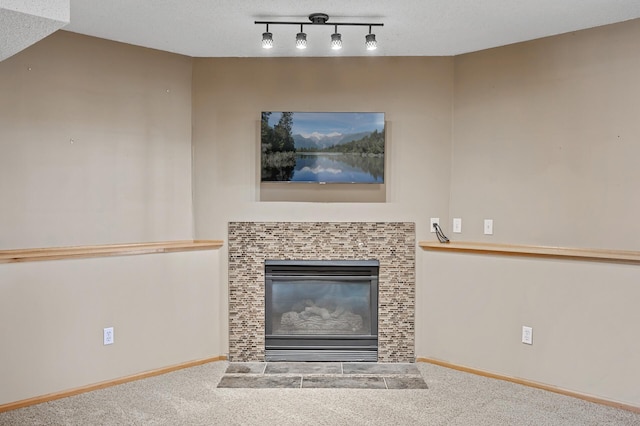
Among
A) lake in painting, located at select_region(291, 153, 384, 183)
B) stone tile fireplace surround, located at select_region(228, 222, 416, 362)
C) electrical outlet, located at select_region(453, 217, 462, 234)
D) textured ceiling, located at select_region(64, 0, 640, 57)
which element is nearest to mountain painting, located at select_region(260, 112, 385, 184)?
lake in painting, located at select_region(291, 153, 384, 183)

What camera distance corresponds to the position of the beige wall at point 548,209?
3252mm

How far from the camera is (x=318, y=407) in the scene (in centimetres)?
321

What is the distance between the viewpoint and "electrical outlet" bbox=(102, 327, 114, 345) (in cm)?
357

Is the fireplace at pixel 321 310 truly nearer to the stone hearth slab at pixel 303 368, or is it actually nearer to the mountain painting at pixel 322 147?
the stone hearth slab at pixel 303 368

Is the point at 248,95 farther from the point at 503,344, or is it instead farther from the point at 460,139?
the point at 503,344

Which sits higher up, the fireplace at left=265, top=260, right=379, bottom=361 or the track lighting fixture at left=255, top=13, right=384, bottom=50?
the track lighting fixture at left=255, top=13, right=384, bottom=50

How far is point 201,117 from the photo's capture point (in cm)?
415

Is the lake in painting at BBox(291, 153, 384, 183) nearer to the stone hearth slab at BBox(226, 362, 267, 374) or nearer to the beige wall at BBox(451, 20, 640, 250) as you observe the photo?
the beige wall at BBox(451, 20, 640, 250)

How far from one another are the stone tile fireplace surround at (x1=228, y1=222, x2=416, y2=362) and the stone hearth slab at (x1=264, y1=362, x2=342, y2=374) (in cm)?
21

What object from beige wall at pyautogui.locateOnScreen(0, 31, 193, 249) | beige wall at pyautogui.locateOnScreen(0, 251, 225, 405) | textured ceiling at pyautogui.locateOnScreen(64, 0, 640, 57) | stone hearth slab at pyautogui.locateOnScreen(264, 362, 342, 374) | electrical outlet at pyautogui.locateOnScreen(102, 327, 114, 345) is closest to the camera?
textured ceiling at pyautogui.locateOnScreen(64, 0, 640, 57)

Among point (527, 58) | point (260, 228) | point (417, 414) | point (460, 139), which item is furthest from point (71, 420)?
point (527, 58)

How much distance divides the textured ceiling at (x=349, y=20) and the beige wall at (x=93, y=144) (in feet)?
0.80

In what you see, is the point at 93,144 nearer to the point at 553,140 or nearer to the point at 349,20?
the point at 349,20

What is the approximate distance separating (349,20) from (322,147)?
1.08 m
